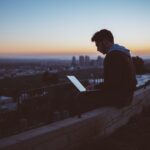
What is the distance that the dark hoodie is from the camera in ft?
11.0

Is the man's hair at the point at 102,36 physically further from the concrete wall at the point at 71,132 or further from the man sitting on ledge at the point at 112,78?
the concrete wall at the point at 71,132

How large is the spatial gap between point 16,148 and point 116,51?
173 centimetres

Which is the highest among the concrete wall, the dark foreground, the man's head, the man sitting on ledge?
the man's head

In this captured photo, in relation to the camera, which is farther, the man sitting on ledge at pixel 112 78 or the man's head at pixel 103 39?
the man's head at pixel 103 39

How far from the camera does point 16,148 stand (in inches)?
89.0

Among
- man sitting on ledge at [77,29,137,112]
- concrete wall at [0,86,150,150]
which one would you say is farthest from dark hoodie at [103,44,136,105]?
concrete wall at [0,86,150,150]

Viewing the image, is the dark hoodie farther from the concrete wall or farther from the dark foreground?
the dark foreground

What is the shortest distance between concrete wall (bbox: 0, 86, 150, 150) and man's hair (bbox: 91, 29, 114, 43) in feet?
2.91

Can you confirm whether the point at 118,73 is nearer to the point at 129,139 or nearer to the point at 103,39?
the point at 103,39

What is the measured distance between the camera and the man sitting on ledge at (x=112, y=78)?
3361mm

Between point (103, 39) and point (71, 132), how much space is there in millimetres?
1295

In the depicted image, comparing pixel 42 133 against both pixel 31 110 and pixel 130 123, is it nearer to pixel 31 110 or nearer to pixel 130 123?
pixel 130 123

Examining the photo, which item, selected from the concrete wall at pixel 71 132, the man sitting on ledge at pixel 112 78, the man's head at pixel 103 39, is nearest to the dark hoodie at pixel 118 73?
the man sitting on ledge at pixel 112 78

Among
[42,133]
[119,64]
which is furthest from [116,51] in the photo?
[42,133]
